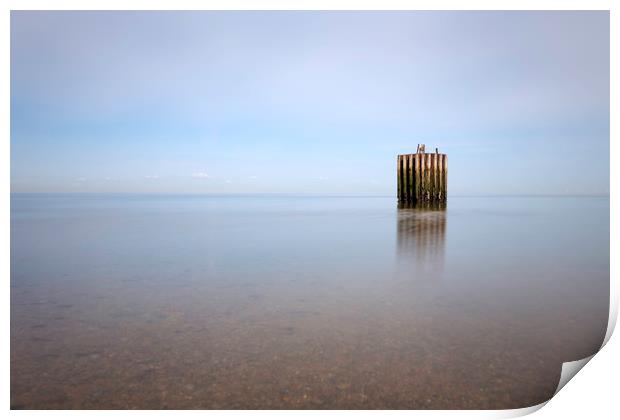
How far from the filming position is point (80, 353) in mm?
1846

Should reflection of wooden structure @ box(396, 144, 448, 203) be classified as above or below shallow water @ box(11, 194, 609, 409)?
above

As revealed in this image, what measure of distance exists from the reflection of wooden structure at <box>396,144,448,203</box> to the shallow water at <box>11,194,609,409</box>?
9310mm

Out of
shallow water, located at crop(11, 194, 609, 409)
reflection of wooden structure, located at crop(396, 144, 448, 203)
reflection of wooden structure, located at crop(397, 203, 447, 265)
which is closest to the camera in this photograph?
shallow water, located at crop(11, 194, 609, 409)

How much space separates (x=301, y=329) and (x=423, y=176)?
478 inches

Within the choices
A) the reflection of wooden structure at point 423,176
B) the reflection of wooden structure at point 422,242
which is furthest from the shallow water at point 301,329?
the reflection of wooden structure at point 423,176

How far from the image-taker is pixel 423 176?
43.9ft

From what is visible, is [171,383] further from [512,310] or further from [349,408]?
[512,310]

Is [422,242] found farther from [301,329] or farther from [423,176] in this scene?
[423,176]

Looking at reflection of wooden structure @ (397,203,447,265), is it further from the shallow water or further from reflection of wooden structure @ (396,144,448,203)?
reflection of wooden structure @ (396,144,448,203)

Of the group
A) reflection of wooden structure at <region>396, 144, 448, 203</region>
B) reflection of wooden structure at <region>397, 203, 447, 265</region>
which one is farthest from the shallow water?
reflection of wooden structure at <region>396, 144, 448, 203</region>

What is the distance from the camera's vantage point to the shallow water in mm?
1576

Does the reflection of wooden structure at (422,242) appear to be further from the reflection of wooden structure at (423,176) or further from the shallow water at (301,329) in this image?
the reflection of wooden structure at (423,176)

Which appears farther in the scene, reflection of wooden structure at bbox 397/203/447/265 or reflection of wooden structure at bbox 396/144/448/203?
reflection of wooden structure at bbox 396/144/448/203

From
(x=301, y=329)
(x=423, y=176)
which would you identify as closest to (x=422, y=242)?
(x=301, y=329)
